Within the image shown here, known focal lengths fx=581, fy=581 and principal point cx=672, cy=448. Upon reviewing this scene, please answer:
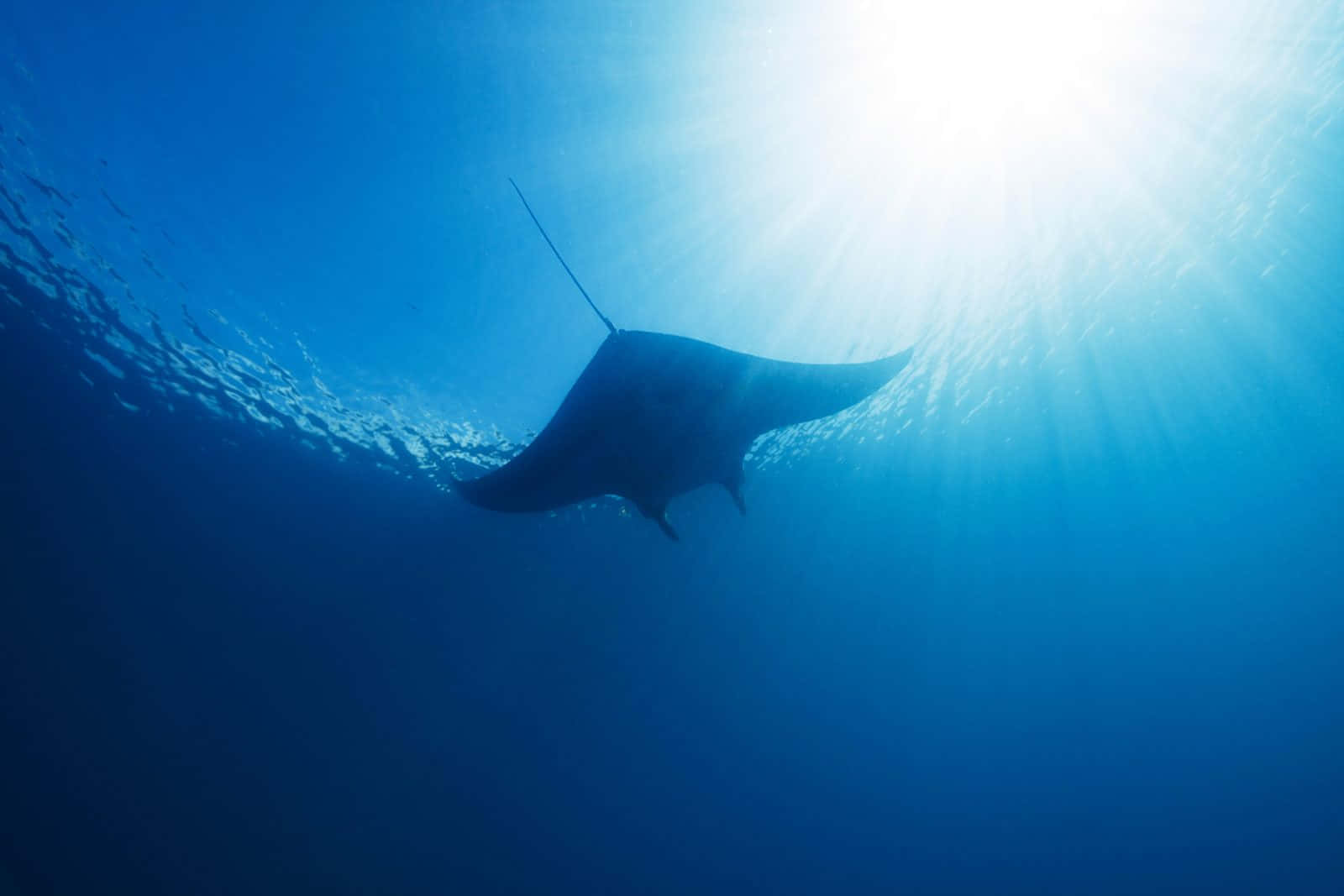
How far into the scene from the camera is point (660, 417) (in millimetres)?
5586

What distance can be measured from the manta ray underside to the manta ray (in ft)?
0.03

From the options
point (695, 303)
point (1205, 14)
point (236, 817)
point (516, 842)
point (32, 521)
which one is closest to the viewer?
point (1205, 14)

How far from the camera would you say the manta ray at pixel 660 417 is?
5109 millimetres

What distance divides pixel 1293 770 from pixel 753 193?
5017cm

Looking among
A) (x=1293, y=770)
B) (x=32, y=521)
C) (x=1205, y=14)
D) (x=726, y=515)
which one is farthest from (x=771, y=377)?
(x=1293, y=770)

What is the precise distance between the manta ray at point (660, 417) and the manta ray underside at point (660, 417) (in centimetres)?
1

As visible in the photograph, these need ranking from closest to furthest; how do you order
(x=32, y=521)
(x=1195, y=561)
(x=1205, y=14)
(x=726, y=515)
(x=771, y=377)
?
(x=771, y=377) → (x=1205, y=14) → (x=32, y=521) → (x=726, y=515) → (x=1195, y=561)

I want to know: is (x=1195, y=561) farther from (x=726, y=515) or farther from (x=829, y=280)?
(x=829, y=280)

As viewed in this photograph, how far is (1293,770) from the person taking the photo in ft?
114

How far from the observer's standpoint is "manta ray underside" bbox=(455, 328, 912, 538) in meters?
5.11

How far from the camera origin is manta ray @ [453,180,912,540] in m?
5.11

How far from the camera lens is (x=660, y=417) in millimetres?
5586

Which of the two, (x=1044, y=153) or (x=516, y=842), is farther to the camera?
(x=516, y=842)

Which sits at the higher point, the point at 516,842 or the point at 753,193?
the point at 753,193
